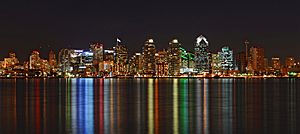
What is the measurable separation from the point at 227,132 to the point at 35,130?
9.52m

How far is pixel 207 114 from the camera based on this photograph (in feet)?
112

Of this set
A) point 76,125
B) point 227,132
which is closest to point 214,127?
point 227,132

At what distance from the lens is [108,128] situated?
26.0 meters

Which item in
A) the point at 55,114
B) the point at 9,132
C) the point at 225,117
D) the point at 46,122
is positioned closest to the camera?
the point at 9,132

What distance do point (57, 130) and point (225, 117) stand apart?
11569 mm

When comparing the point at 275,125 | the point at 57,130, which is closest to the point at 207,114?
the point at 275,125

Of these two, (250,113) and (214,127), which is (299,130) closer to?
(214,127)

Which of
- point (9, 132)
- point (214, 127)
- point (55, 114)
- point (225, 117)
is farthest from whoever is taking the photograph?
point (55, 114)

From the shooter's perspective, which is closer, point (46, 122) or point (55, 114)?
point (46, 122)

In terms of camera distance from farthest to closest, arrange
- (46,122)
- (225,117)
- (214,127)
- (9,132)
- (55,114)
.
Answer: (55,114) < (225,117) < (46,122) < (214,127) < (9,132)

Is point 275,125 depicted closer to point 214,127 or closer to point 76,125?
point 214,127

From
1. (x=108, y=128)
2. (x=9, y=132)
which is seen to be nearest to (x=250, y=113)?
(x=108, y=128)

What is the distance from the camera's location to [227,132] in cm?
2459

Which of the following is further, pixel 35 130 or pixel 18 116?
pixel 18 116
